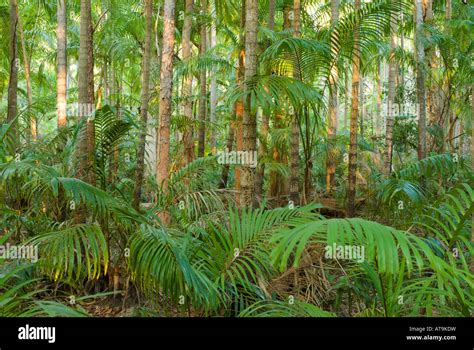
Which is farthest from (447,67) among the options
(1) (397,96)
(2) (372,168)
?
(1) (397,96)

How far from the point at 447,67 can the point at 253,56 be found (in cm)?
382

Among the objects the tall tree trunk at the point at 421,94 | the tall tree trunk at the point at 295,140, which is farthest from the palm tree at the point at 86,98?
the tall tree trunk at the point at 421,94

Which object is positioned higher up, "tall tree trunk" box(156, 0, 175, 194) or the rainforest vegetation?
"tall tree trunk" box(156, 0, 175, 194)

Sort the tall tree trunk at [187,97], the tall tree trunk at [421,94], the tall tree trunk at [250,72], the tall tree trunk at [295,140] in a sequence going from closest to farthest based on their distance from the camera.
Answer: the tall tree trunk at [250,72]
the tall tree trunk at [295,140]
the tall tree trunk at [421,94]
the tall tree trunk at [187,97]

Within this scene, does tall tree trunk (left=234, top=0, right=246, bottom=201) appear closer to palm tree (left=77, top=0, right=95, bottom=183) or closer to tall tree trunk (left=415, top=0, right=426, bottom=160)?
palm tree (left=77, top=0, right=95, bottom=183)

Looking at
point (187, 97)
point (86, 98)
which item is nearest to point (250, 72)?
point (86, 98)

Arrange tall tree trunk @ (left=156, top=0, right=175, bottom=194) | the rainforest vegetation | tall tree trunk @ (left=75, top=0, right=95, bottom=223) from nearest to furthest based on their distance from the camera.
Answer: the rainforest vegetation, tall tree trunk @ (left=75, top=0, right=95, bottom=223), tall tree trunk @ (left=156, top=0, right=175, bottom=194)

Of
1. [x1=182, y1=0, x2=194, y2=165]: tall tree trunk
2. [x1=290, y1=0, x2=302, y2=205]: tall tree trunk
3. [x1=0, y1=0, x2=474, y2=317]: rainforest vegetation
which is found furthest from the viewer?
[x1=182, y1=0, x2=194, y2=165]: tall tree trunk

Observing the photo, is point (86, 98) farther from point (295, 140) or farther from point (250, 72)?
point (295, 140)

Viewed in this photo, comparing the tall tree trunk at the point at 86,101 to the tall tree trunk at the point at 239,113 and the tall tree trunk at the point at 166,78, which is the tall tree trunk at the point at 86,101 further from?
the tall tree trunk at the point at 239,113

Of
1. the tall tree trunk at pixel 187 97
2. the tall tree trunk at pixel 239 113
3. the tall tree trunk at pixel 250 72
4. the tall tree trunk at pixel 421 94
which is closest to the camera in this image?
the tall tree trunk at pixel 250 72

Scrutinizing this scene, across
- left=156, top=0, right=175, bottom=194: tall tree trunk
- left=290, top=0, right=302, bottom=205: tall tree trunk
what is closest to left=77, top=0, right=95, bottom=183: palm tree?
left=156, top=0, right=175, bottom=194: tall tree trunk

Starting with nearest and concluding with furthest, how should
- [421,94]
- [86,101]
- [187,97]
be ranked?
[86,101]
[421,94]
[187,97]
